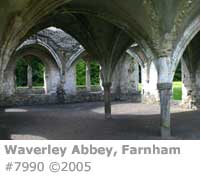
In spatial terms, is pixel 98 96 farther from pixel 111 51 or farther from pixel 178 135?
pixel 178 135

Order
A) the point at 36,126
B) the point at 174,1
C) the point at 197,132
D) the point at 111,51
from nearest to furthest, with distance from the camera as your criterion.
Answer: the point at 174,1 → the point at 197,132 → the point at 36,126 → the point at 111,51

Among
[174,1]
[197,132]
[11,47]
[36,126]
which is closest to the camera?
[11,47]

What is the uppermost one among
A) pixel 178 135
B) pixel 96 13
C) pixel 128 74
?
pixel 96 13

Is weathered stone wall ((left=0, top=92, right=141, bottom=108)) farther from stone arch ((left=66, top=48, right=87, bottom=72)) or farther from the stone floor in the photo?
the stone floor

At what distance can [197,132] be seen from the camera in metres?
8.92

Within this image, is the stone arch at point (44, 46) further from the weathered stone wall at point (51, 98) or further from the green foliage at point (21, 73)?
the green foliage at point (21, 73)

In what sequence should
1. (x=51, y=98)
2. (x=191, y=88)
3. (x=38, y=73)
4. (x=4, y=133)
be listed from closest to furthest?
1. (x=4, y=133)
2. (x=191, y=88)
3. (x=51, y=98)
4. (x=38, y=73)

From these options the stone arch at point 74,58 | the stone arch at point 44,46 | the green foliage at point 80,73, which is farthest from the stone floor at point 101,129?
the green foliage at point 80,73

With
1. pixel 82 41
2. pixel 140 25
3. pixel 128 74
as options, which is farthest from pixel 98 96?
pixel 140 25

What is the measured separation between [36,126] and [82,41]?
373 cm

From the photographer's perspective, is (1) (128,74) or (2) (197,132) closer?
(2) (197,132)

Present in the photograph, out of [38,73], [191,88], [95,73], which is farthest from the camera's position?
[95,73]

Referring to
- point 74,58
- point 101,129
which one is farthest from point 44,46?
point 101,129

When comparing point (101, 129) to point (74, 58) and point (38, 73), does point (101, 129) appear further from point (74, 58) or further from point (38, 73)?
point (38, 73)
